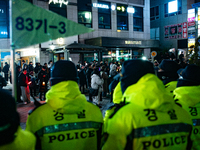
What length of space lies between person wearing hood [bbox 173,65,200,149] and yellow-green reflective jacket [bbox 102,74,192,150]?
721mm

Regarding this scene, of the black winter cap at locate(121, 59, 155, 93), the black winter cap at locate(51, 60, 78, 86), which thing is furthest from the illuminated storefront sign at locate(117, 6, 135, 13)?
the black winter cap at locate(121, 59, 155, 93)

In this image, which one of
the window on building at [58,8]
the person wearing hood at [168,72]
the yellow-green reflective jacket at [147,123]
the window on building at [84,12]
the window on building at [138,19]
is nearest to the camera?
the yellow-green reflective jacket at [147,123]

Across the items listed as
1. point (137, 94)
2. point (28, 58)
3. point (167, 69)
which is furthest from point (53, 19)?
point (28, 58)

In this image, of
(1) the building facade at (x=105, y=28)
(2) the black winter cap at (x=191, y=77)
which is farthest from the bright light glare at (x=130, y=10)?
(2) the black winter cap at (x=191, y=77)

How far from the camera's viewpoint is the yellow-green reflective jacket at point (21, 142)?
4.36ft

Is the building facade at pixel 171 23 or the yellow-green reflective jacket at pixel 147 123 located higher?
the building facade at pixel 171 23

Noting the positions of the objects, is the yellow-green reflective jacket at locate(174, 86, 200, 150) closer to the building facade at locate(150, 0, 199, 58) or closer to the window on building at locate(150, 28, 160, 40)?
the building facade at locate(150, 0, 199, 58)

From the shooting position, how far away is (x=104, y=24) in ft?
72.5

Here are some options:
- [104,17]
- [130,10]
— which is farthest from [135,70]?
[130,10]

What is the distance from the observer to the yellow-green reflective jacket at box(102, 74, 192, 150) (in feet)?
5.46

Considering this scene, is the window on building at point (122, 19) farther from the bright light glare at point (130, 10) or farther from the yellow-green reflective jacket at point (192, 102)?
the yellow-green reflective jacket at point (192, 102)

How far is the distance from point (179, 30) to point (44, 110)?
29325mm

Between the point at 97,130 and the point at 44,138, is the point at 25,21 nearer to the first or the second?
the point at 44,138

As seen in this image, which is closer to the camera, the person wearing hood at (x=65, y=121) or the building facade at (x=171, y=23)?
the person wearing hood at (x=65, y=121)
